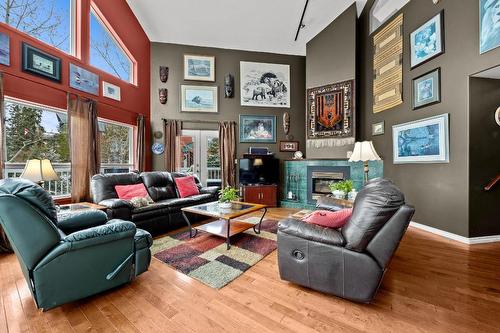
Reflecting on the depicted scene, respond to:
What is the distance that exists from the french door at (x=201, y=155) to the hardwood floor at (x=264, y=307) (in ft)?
12.3

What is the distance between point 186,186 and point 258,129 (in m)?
2.71

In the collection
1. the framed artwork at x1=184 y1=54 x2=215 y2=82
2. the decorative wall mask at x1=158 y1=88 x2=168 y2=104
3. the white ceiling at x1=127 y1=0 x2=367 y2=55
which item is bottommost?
the decorative wall mask at x1=158 y1=88 x2=168 y2=104

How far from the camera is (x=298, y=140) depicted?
237 inches

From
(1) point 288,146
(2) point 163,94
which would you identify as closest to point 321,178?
(1) point 288,146

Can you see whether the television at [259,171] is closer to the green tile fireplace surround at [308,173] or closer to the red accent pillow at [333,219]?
the green tile fireplace surround at [308,173]

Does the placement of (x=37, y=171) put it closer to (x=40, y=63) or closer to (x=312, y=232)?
(x=40, y=63)

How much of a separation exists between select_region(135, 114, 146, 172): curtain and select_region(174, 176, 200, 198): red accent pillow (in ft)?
4.58

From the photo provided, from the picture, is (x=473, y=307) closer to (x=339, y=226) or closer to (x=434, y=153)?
(x=339, y=226)

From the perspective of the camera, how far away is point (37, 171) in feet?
7.70

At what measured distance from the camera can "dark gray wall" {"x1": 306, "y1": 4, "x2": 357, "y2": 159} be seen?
186 inches

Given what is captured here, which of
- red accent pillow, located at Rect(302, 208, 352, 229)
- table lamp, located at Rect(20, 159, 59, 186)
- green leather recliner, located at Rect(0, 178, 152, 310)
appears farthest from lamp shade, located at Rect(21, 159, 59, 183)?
red accent pillow, located at Rect(302, 208, 352, 229)

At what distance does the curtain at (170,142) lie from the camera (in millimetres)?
5453

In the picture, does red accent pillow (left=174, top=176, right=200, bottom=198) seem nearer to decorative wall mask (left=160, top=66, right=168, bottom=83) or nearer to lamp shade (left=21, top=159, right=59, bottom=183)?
lamp shade (left=21, top=159, right=59, bottom=183)

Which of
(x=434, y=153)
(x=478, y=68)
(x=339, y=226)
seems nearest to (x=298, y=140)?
(x=434, y=153)
